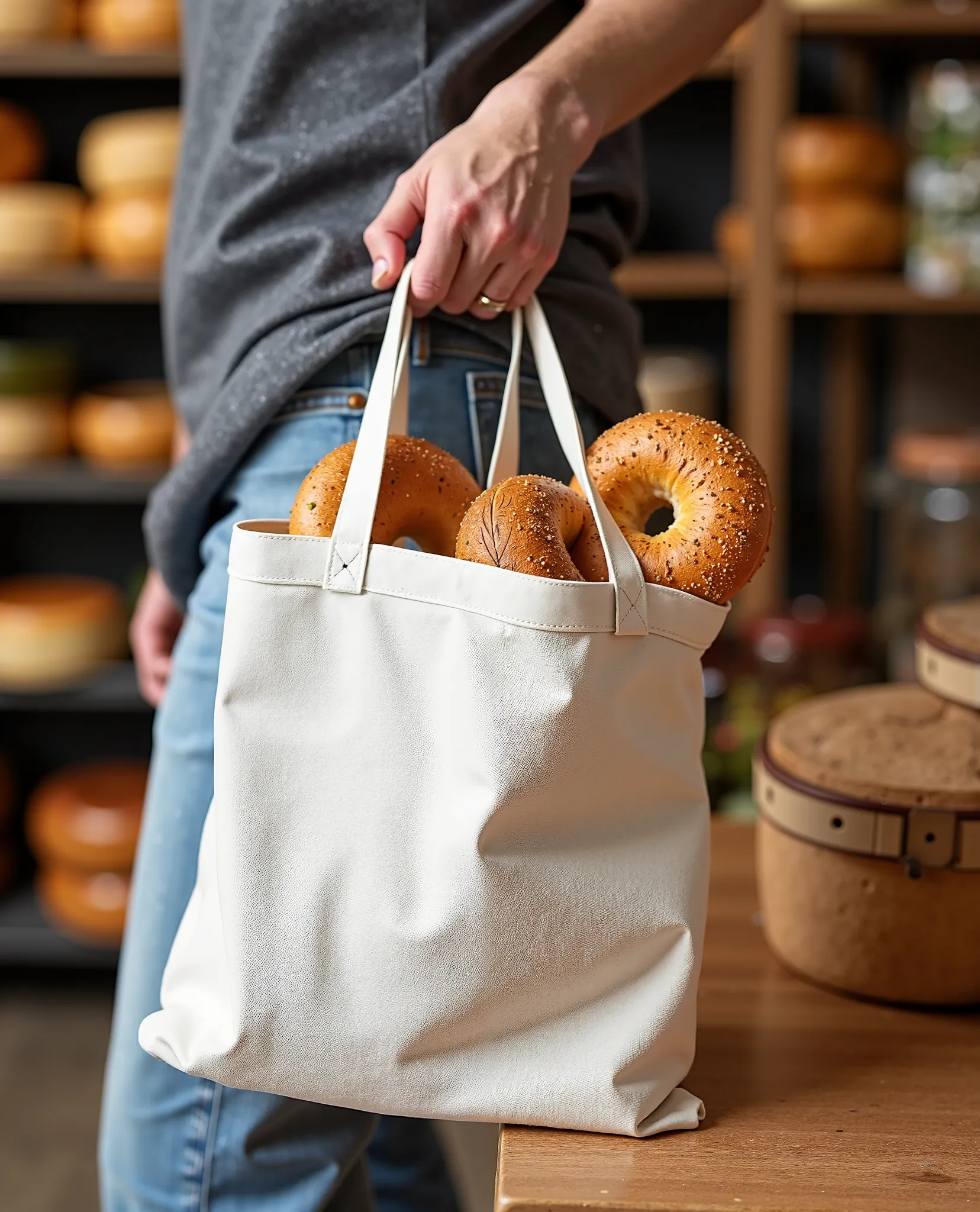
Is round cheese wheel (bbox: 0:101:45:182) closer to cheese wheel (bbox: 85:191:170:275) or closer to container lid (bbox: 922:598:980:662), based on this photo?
cheese wheel (bbox: 85:191:170:275)

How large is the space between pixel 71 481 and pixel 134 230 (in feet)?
1.44

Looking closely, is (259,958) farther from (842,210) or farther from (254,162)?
(842,210)

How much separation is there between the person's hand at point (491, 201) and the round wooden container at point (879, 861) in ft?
1.17

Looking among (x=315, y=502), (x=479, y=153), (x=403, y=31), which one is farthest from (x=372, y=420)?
(x=403, y=31)

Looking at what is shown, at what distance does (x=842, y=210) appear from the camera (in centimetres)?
206

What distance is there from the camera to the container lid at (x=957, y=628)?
0.86 m

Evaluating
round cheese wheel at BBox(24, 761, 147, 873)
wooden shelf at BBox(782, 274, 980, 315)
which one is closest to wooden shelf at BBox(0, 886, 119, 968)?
round cheese wheel at BBox(24, 761, 147, 873)

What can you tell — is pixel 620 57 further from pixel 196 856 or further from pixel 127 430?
pixel 127 430

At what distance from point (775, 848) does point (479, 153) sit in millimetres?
463

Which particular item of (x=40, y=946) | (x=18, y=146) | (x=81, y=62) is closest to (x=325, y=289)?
(x=81, y=62)

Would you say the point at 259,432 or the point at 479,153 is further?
the point at 259,432

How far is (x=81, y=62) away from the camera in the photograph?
7.07 feet

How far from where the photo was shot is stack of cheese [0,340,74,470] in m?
2.23

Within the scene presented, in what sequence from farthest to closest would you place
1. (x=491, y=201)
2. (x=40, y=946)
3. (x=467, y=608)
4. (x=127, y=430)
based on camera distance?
(x=40, y=946), (x=127, y=430), (x=491, y=201), (x=467, y=608)
